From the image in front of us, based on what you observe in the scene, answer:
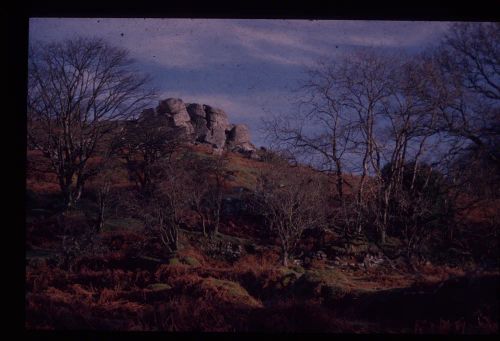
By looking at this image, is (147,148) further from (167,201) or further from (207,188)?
(207,188)

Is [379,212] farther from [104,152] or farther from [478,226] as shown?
[104,152]

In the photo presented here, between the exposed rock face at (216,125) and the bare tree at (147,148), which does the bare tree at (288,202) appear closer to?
the exposed rock face at (216,125)

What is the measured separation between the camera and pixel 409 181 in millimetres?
7449

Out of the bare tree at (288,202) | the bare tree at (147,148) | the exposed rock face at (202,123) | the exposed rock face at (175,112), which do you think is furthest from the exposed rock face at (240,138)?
the bare tree at (147,148)

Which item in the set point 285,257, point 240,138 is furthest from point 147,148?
point 285,257

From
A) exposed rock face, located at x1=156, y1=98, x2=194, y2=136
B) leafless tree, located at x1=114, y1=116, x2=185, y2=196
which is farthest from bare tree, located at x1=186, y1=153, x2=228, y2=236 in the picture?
exposed rock face, located at x1=156, y1=98, x2=194, y2=136

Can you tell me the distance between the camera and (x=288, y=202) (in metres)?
8.41

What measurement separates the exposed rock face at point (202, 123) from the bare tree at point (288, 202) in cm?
77

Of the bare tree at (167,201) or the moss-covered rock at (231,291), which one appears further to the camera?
the bare tree at (167,201)

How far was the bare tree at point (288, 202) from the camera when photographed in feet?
26.8

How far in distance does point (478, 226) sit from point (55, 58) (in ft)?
27.5

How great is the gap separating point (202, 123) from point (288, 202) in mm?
2466

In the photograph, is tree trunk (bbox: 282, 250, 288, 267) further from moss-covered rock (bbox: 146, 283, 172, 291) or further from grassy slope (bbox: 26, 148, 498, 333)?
moss-covered rock (bbox: 146, 283, 172, 291)

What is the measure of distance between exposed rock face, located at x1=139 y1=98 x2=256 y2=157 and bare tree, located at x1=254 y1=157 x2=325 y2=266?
77 centimetres
